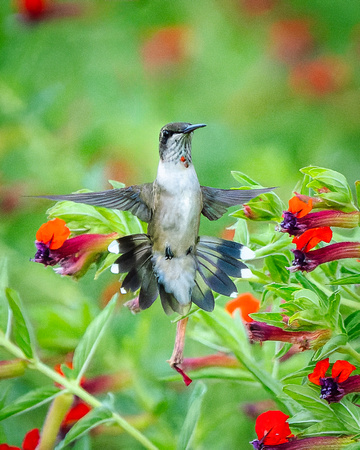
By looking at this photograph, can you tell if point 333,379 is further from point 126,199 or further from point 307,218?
point 126,199

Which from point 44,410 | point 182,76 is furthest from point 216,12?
point 44,410

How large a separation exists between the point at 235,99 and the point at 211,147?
1.17ft

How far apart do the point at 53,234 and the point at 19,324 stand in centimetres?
15

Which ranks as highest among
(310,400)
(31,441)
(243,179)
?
(243,179)

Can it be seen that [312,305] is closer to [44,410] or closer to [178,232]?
[178,232]

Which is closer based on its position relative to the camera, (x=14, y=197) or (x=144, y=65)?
(x=14, y=197)

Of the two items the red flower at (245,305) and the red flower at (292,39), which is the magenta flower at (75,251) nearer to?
the red flower at (245,305)

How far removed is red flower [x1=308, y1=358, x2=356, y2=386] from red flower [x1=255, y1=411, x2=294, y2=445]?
0.07 m

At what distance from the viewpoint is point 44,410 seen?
149 cm

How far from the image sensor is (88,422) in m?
0.84

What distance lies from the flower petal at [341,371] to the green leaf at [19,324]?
1.34 ft

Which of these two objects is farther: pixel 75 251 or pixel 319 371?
pixel 75 251

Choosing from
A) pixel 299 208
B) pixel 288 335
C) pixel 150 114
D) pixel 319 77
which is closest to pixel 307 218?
pixel 299 208

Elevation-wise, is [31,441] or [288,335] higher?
[288,335]
